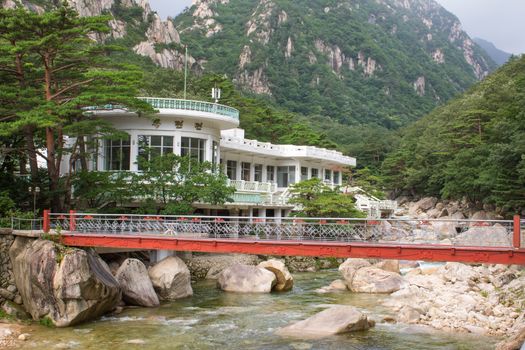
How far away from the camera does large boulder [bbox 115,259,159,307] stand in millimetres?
22719

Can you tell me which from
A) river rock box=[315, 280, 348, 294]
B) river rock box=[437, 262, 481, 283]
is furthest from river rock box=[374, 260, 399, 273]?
river rock box=[315, 280, 348, 294]

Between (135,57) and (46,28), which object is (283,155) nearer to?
(46,28)

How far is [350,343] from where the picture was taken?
59.4 feet

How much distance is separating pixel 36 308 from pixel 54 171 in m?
8.23

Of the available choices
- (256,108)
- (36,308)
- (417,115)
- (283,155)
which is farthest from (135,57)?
(417,115)

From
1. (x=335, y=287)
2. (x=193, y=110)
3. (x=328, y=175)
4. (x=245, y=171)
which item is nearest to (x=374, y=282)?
(x=335, y=287)

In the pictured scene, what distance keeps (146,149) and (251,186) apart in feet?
28.5

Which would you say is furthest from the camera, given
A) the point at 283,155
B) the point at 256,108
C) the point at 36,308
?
the point at 256,108

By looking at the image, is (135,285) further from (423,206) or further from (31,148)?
(423,206)

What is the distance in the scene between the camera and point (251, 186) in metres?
37.3

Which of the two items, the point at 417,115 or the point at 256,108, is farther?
the point at 417,115

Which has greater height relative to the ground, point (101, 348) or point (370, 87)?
point (370, 87)

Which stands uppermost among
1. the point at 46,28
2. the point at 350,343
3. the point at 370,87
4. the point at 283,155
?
the point at 370,87

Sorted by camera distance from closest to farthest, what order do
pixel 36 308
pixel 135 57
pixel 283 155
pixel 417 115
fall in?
A: pixel 36 308
pixel 283 155
pixel 135 57
pixel 417 115
